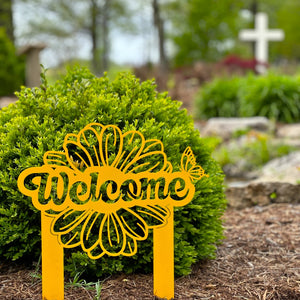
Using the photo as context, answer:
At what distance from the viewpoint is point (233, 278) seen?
7.70ft

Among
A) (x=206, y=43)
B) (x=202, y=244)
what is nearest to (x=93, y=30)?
(x=206, y=43)

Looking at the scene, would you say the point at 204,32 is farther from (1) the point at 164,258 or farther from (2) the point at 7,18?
(1) the point at 164,258

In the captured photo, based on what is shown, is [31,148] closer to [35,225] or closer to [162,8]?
[35,225]

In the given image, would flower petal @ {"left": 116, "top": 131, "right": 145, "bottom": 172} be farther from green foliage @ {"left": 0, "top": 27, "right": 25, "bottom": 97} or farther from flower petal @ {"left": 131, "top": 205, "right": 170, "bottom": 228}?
green foliage @ {"left": 0, "top": 27, "right": 25, "bottom": 97}

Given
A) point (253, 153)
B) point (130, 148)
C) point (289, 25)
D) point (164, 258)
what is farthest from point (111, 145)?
point (289, 25)

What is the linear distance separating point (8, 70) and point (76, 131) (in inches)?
368

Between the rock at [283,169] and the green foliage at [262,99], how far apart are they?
2.95 meters

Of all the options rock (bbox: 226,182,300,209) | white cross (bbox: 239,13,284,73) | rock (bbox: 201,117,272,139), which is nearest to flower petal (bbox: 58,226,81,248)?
rock (bbox: 226,182,300,209)

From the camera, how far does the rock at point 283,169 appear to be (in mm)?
4369

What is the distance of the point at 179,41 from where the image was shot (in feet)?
66.7

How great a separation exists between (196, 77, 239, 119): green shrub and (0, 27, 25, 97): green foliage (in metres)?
4.54

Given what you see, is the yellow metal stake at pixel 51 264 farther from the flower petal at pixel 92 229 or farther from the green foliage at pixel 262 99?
the green foliage at pixel 262 99

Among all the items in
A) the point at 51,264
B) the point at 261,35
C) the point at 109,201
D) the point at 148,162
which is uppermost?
the point at 261,35

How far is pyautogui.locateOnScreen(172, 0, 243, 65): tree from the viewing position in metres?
Answer: 20.3
